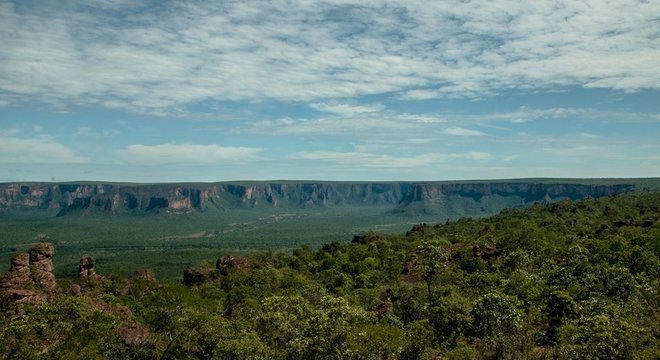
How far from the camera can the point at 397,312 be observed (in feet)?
198

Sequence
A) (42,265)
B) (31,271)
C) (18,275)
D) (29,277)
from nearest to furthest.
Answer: (18,275) < (29,277) < (31,271) < (42,265)

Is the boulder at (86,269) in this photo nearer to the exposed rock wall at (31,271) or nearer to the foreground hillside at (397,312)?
the foreground hillside at (397,312)

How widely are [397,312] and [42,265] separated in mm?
58984

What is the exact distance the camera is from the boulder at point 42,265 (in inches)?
3137

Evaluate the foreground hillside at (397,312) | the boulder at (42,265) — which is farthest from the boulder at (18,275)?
the boulder at (42,265)

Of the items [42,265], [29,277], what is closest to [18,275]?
[29,277]

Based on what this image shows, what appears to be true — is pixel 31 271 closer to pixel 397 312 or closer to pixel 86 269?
pixel 86 269

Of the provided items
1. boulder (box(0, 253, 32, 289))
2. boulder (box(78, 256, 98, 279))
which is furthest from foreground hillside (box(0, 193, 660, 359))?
boulder (box(78, 256, 98, 279))

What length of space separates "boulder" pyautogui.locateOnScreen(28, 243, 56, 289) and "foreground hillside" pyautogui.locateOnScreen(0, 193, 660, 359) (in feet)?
0.91

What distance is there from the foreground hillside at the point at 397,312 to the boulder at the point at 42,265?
0.28 meters

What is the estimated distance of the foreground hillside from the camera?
38688 mm

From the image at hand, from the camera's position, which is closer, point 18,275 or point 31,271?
point 18,275

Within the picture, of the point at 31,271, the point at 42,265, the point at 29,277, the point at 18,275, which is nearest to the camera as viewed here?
the point at 18,275

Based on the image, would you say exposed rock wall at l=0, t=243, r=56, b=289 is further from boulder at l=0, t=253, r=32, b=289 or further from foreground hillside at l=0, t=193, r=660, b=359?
foreground hillside at l=0, t=193, r=660, b=359
